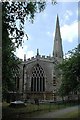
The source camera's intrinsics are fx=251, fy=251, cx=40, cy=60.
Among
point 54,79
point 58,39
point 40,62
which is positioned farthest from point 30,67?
point 58,39

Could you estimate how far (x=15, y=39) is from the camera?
7.90 metres

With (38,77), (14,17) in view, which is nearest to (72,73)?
(14,17)

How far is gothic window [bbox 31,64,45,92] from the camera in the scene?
23.3 meters

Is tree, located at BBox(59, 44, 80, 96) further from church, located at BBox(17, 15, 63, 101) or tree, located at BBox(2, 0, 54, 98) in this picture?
church, located at BBox(17, 15, 63, 101)

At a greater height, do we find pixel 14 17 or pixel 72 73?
pixel 14 17

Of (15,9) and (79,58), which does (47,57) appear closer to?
(79,58)

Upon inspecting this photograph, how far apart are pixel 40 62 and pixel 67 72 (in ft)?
40.7

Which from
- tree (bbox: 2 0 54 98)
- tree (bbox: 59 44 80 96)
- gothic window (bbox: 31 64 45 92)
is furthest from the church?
tree (bbox: 2 0 54 98)

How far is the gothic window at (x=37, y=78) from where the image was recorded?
76.5ft

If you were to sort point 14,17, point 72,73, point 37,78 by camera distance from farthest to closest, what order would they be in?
point 37,78 → point 72,73 → point 14,17

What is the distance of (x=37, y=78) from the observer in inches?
938

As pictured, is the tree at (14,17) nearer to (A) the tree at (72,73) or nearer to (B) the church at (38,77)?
(A) the tree at (72,73)

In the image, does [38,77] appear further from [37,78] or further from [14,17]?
[14,17]

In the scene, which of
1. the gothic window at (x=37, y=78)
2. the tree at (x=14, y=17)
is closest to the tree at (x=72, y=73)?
the tree at (x=14, y=17)
